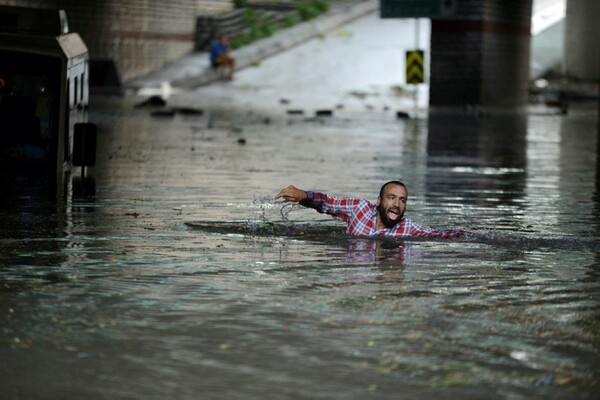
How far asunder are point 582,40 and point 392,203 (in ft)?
191

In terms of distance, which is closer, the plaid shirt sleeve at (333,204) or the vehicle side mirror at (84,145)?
the plaid shirt sleeve at (333,204)

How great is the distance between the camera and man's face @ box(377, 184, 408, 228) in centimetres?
1294

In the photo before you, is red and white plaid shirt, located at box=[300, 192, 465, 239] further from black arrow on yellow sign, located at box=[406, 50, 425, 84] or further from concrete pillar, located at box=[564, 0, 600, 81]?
concrete pillar, located at box=[564, 0, 600, 81]

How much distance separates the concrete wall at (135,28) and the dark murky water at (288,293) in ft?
80.7

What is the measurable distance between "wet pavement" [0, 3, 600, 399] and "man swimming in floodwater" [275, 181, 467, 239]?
0.49ft

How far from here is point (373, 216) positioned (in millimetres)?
13625

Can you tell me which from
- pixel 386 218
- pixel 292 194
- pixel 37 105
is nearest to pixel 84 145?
pixel 37 105

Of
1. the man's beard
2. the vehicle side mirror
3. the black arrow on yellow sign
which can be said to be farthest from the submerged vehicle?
the black arrow on yellow sign

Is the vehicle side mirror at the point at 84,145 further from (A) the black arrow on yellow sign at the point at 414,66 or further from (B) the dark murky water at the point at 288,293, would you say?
(A) the black arrow on yellow sign at the point at 414,66

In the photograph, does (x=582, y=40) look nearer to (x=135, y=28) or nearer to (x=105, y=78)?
(x=135, y=28)

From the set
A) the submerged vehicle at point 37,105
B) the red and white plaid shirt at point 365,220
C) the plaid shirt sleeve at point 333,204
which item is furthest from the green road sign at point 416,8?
the plaid shirt sleeve at point 333,204

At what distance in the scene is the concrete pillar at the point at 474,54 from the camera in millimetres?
49281

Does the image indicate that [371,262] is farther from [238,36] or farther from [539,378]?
[238,36]

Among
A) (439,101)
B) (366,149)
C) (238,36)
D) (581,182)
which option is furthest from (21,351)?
(238,36)
